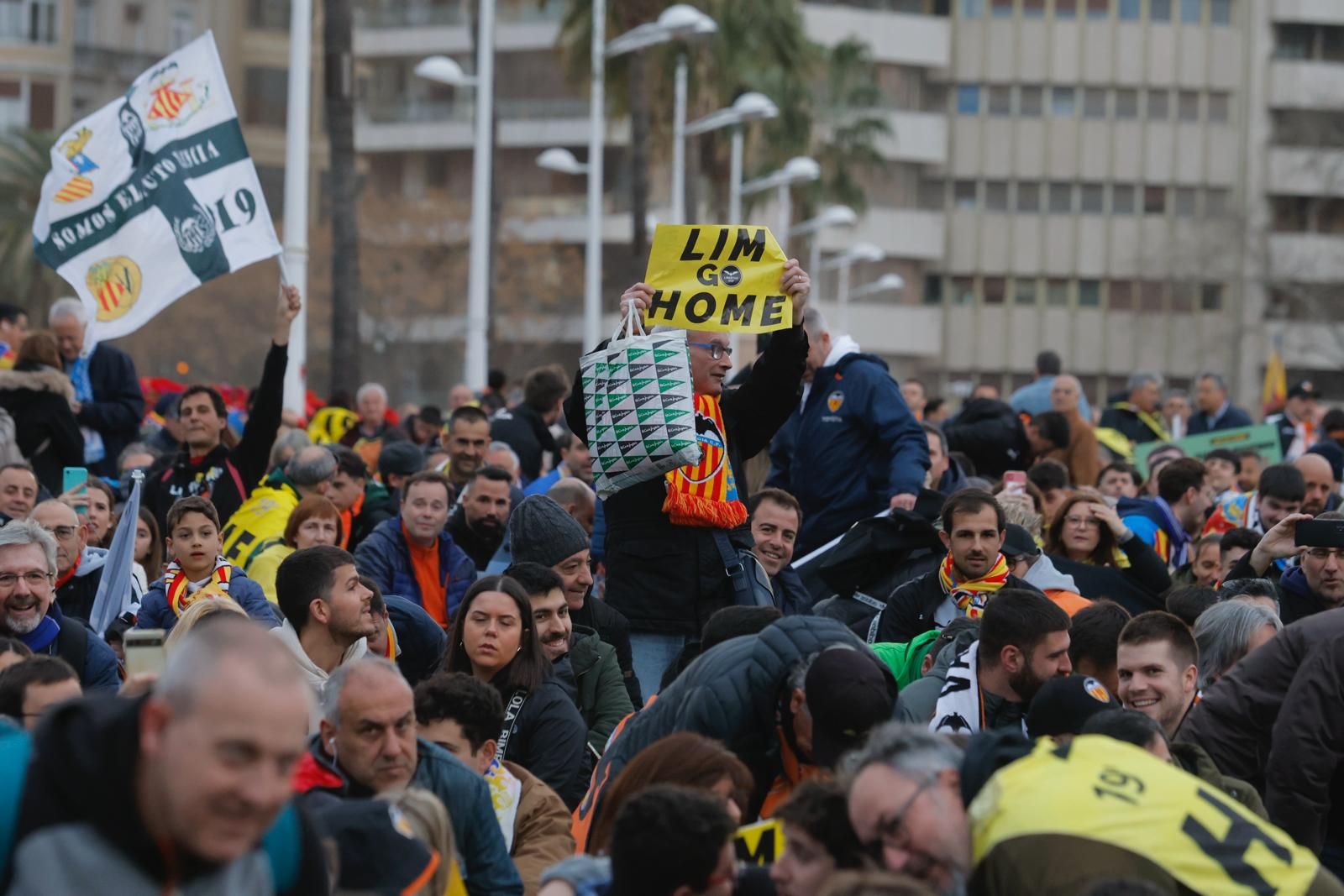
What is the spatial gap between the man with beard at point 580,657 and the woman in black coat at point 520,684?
1.28 ft

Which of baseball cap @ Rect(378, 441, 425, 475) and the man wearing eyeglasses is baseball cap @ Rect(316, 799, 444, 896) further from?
baseball cap @ Rect(378, 441, 425, 475)

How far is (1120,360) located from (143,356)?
36439 mm

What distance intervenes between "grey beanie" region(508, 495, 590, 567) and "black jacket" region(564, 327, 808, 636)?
51 cm

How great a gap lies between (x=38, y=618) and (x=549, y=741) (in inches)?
80.4

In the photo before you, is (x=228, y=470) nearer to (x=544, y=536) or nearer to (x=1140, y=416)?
(x=544, y=536)

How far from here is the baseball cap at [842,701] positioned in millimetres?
5535

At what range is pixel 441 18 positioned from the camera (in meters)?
71.1

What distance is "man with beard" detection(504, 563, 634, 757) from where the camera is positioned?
8.19m

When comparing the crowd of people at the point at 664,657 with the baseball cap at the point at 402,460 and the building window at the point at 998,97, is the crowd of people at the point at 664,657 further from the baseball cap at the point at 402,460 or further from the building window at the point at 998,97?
the building window at the point at 998,97

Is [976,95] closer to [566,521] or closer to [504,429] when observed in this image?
[504,429]

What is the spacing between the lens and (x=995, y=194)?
75.5m

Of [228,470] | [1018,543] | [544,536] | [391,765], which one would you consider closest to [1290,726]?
[1018,543]

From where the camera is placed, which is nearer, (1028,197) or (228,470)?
(228,470)

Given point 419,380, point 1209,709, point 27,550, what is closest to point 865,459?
point 1209,709
